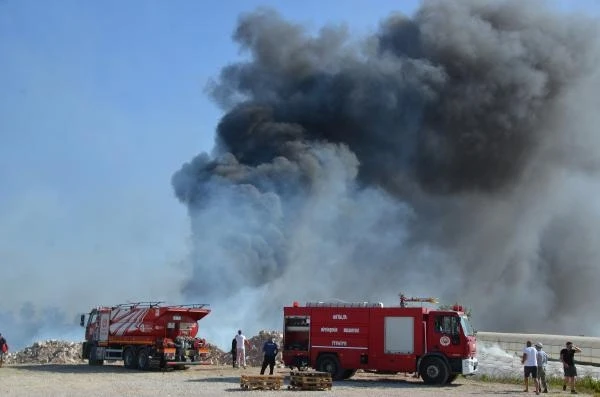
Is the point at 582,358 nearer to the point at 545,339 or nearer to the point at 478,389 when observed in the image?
the point at 545,339

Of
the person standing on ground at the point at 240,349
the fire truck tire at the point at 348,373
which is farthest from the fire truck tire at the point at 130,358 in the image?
the fire truck tire at the point at 348,373

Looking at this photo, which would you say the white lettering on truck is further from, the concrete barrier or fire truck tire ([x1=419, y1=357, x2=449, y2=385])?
the concrete barrier

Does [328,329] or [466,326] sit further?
[328,329]

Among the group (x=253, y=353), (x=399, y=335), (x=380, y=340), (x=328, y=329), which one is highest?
(x=328, y=329)

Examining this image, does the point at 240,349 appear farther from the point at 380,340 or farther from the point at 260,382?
the point at 260,382

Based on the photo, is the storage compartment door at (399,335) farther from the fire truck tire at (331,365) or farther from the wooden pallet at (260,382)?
the wooden pallet at (260,382)

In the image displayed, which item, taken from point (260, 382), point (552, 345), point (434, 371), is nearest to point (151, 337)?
point (260, 382)

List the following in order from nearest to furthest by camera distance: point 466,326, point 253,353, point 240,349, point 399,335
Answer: point 466,326 → point 399,335 → point 240,349 → point 253,353

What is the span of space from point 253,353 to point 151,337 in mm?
6299

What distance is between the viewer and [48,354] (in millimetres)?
31641

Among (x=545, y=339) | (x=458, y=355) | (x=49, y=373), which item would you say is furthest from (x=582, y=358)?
(x=49, y=373)

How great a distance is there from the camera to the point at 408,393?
18.2 metres

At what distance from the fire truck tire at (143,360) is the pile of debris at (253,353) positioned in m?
4.16

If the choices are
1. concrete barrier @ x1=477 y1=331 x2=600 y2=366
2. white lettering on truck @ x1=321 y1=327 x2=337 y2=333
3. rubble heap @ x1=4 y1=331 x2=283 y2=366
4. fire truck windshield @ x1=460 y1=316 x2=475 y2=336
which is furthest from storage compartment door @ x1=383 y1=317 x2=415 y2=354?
concrete barrier @ x1=477 y1=331 x2=600 y2=366
